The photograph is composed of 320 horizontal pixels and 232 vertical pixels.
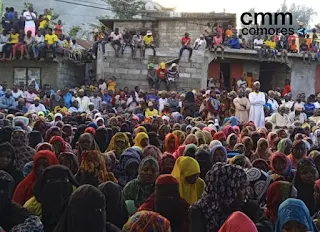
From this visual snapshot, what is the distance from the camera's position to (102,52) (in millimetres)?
21484

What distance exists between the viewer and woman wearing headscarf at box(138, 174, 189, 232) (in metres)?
4.59

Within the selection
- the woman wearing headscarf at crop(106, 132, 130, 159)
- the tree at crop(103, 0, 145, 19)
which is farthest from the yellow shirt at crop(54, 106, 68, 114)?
the tree at crop(103, 0, 145, 19)

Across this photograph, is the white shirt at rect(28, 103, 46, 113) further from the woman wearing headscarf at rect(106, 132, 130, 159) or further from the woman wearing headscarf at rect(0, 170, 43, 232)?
the woman wearing headscarf at rect(0, 170, 43, 232)

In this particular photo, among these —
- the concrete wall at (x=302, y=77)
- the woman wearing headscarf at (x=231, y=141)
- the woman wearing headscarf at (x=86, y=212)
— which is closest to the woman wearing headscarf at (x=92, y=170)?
the woman wearing headscarf at (x=86, y=212)

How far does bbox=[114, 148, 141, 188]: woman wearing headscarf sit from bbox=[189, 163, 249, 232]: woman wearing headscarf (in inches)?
90.3

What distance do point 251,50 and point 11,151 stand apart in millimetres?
18430

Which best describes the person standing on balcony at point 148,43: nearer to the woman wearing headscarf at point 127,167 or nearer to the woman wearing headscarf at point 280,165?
the woman wearing headscarf at point 127,167

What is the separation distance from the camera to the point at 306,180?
5637 millimetres

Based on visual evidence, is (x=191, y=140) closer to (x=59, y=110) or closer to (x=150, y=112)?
(x=59, y=110)

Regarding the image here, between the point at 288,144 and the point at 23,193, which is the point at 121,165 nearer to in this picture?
the point at 23,193

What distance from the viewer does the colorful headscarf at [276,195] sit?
15.9 feet

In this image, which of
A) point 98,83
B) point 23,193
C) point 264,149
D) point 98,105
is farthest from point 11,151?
point 98,83

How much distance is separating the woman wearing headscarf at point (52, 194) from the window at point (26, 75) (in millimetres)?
17065

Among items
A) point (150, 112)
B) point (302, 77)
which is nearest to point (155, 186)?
point (150, 112)
